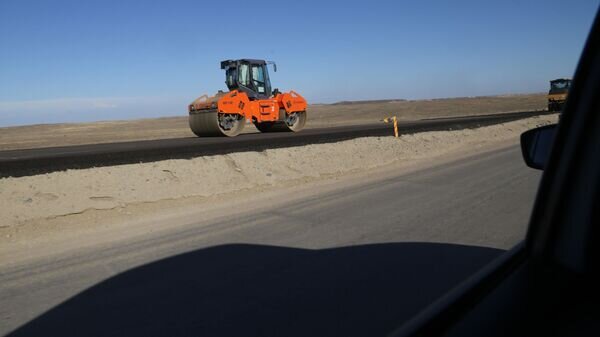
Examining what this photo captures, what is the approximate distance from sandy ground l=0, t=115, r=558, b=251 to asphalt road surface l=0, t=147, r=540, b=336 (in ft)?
5.57

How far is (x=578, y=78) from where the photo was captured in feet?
5.50

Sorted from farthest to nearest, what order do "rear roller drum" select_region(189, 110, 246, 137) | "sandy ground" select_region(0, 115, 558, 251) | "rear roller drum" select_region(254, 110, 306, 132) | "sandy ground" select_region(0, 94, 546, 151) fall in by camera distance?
"sandy ground" select_region(0, 94, 546, 151) → "rear roller drum" select_region(254, 110, 306, 132) → "rear roller drum" select_region(189, 110, 246, 137) → "sandy ground" select_region(0, 115, 558, 251)

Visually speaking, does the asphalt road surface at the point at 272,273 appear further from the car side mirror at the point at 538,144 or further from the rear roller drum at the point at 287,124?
the rear roller drum at the point at 287,124

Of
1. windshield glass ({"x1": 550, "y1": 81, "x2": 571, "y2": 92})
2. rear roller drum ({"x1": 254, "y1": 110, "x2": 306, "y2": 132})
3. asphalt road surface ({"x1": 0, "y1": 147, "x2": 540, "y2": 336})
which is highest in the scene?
windshield glass ({"x1": 550, "y1": 81, "x2": 571, "y2": 92})

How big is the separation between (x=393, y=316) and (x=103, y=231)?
4950mm

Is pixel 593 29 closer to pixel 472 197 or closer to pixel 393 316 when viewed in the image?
pixel 393 316

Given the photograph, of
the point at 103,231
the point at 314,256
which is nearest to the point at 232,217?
the point at 103,231

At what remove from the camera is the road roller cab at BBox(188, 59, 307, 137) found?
2319 centimetres

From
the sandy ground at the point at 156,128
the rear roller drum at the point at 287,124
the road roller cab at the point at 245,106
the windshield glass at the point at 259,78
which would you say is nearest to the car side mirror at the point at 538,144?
the road roller cab at the point at 245,106

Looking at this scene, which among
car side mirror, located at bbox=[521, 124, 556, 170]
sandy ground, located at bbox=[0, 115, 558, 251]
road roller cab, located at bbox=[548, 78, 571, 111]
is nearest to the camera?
car side mirror, located at bbox=[521, 124, 556, 170]

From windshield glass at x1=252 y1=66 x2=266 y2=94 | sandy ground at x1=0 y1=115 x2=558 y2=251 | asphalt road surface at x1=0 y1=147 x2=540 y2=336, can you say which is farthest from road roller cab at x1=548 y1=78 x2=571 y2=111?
asphalt road surface at x1=0 y1=147 x2=540 y2=336

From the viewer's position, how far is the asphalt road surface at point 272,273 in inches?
143

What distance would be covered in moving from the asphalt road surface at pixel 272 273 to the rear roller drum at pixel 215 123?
1557 cm

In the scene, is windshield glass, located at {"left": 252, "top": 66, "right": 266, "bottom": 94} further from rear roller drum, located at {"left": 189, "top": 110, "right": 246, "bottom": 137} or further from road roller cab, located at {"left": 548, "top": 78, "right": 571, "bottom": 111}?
road roller cab, located at {"left": 548, "top": 78, "right": 571, "bottom": 111}
